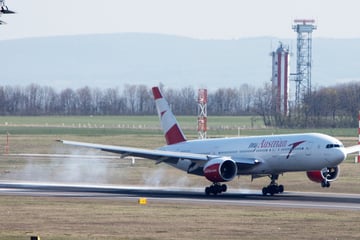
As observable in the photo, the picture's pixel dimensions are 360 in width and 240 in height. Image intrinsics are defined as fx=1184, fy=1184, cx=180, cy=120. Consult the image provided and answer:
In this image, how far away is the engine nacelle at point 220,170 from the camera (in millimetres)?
54562

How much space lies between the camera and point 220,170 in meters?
54.6

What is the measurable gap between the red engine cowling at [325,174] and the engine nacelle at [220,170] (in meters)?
4.05

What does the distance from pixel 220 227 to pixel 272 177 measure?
18.1m

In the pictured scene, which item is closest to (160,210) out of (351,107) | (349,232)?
(349,232)

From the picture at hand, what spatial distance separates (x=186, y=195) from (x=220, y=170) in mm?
1959

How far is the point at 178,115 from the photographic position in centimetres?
18662

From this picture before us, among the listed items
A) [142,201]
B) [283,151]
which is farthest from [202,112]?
[142,201]

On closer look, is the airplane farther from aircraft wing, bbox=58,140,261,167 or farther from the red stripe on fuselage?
the red stripe on fuselage

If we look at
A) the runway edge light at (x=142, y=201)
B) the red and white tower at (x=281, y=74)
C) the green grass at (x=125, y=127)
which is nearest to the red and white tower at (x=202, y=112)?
the green grass at (x=125, y=127)

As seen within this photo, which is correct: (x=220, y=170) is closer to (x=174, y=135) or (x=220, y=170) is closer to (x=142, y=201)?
(x=142, y=201)

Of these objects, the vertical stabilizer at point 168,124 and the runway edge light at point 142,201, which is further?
the vertical stabilizer at point 168,124

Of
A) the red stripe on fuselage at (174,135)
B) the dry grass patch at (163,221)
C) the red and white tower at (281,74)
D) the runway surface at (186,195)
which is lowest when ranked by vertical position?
the runway surface at (186,195)

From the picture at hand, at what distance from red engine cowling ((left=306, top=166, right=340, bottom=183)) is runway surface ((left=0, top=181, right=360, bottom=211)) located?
32.3 inches

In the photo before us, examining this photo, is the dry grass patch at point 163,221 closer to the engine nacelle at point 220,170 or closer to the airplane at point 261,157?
the engine nacelle at point 220,170
